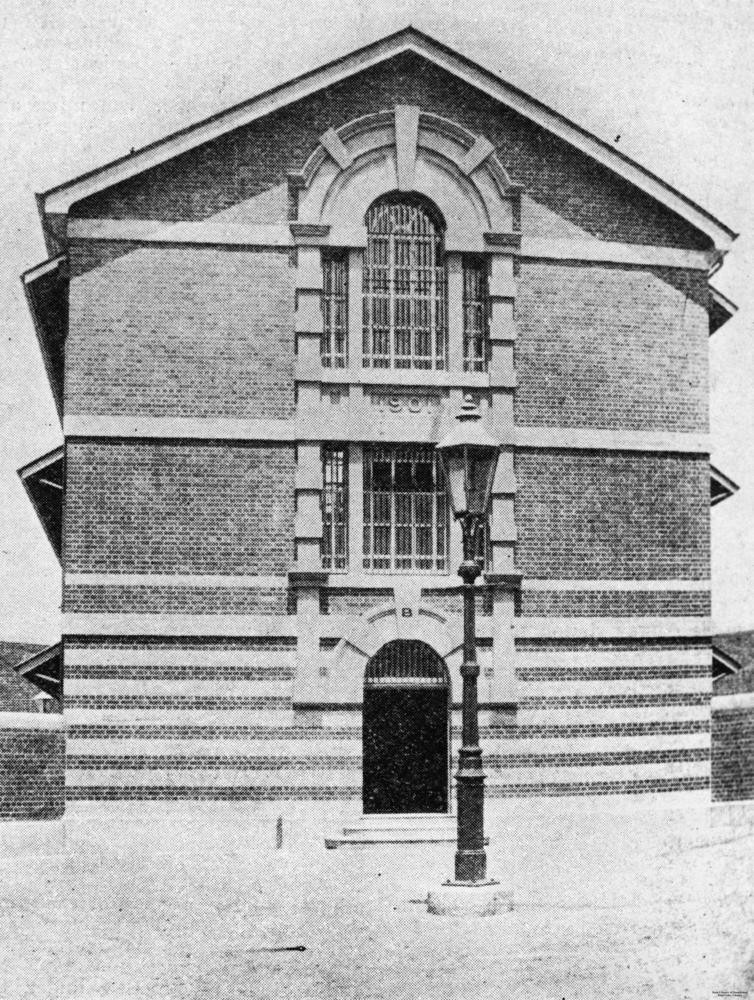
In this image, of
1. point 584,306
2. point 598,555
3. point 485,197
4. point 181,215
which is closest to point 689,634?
point 598,555

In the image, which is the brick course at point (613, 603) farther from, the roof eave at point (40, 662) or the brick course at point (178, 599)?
the roof eave at point (40, 662)

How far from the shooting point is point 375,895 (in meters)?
14.0

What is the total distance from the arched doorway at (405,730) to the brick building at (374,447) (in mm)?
32

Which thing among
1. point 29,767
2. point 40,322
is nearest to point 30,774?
point 29,767

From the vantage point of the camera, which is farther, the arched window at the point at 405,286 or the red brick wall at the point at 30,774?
the red brick wall at the point at 30,774

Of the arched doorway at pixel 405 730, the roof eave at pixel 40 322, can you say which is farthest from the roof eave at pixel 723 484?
the roof eave at pixel 40 322

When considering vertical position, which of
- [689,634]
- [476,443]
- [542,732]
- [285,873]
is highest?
[476,443]

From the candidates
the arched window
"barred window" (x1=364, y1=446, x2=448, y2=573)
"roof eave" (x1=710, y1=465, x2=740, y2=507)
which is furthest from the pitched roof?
"barred window" (x1=364, y1=446, x2=448, y2=573)

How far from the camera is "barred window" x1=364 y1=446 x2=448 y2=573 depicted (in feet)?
61.2

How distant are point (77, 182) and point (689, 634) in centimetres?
991

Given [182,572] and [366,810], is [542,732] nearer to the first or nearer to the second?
[366,810]

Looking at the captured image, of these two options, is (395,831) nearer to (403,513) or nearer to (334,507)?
(403,513)

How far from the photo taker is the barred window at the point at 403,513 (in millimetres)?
18641

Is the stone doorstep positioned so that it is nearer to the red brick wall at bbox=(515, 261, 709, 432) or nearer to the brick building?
the brick building
